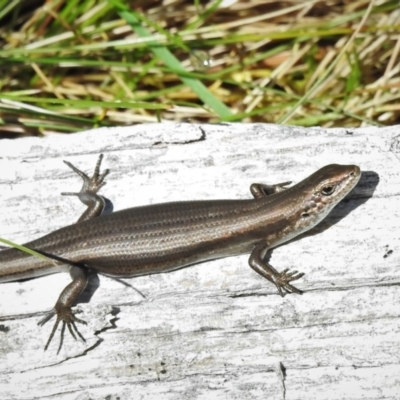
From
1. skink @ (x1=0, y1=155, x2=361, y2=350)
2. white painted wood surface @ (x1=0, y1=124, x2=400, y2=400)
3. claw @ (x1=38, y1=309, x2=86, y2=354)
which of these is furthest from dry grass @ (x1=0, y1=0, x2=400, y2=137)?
claw @ (x1=38, y1=309, x2=86, y2=354)

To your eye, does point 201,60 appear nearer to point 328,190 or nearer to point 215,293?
point 328,190

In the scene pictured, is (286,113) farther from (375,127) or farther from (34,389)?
(34,389)

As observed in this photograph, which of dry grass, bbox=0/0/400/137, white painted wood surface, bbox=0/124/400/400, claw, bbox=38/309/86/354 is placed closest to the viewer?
white painted wood surface, bbox=0/124/400/400

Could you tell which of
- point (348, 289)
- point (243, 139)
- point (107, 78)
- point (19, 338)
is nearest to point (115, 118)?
point (107, 78)

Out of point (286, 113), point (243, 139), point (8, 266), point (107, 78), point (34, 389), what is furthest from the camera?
point (107, 78)

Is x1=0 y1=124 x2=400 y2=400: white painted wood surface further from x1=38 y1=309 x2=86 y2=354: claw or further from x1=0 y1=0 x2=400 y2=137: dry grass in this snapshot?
x1=0 y1=0 x2=400 y2=137: dry grass

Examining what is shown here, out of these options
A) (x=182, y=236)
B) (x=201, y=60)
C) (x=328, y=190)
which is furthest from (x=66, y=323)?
(x=201, y=60)
